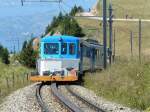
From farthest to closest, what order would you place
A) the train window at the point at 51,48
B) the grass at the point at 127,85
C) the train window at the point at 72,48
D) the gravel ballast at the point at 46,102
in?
the train window at the point at 51,48 → the train window at the point at 72,48 → the grass at the point at 127,85 → the gravel ballast at the point at 46,102

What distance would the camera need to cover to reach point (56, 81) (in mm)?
37031

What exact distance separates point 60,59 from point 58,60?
0.13 meters

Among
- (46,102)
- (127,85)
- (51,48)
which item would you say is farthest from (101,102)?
(51,48)

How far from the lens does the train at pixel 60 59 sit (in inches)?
1423

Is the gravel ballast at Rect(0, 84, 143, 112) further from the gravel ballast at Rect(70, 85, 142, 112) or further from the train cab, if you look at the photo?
the train cab

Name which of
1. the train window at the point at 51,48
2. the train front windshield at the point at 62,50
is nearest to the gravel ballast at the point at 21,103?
the train front windshield at the point at 62,50

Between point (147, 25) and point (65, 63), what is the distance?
3469 inches

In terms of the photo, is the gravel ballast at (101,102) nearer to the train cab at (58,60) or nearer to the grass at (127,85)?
the grass at (127,85)

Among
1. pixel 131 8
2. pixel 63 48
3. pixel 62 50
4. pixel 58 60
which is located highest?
pixel 131 8

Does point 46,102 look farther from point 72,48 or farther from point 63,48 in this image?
point 63,48

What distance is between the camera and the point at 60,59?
120 feet

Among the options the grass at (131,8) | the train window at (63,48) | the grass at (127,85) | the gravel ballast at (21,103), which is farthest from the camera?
the grass at (131,8)

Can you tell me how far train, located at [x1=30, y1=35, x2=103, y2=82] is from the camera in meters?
36.1

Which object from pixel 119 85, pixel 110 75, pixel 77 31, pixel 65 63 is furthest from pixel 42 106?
pixel 77 31
